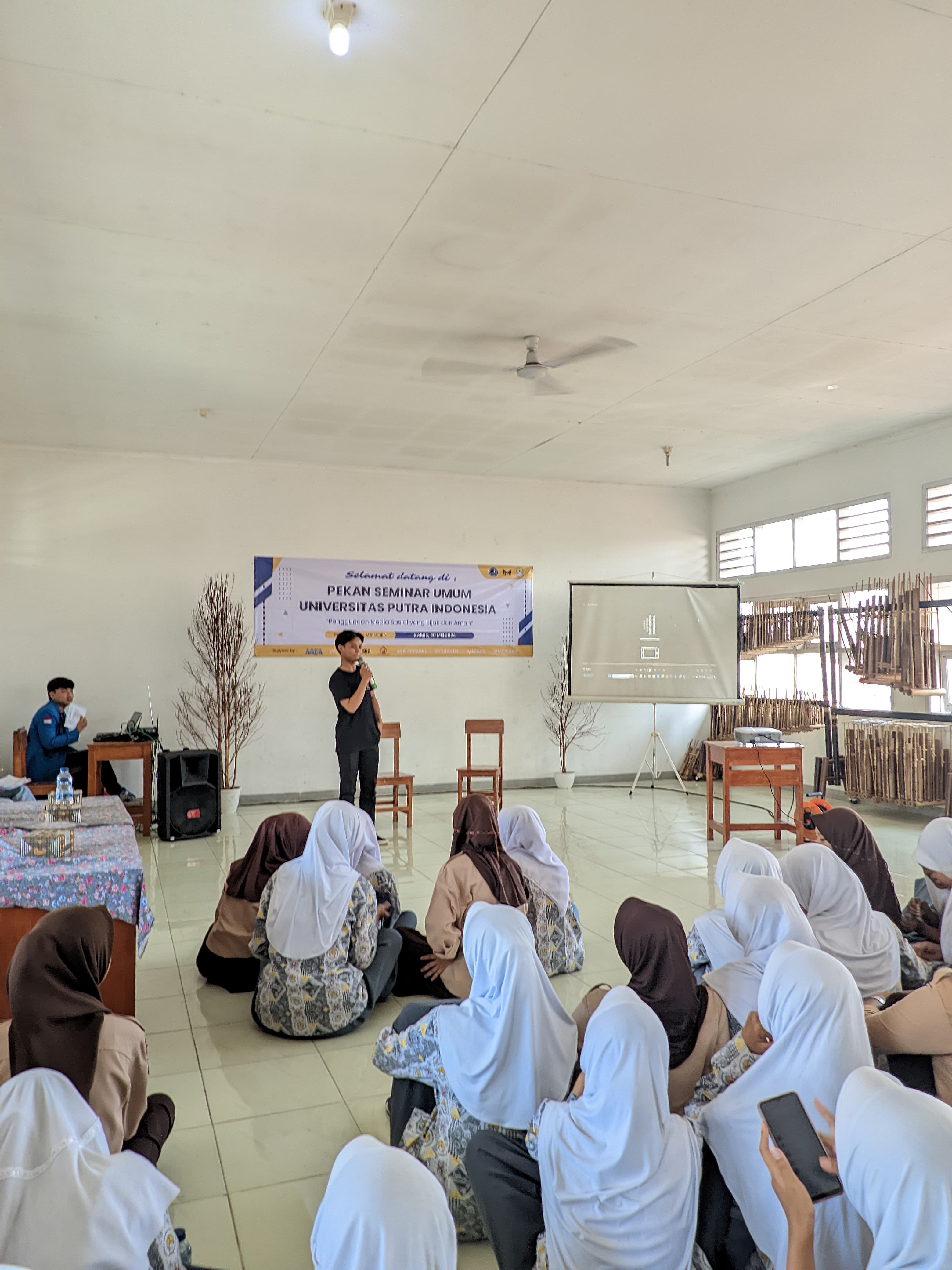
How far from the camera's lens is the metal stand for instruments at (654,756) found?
9.52 m

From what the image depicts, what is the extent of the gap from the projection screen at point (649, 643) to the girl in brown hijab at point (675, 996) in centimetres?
683

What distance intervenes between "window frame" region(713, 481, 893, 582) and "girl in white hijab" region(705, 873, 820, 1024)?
544 cm

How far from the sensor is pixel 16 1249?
133 centimetres

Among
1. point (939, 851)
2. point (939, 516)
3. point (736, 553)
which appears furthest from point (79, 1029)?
point (736, 553)

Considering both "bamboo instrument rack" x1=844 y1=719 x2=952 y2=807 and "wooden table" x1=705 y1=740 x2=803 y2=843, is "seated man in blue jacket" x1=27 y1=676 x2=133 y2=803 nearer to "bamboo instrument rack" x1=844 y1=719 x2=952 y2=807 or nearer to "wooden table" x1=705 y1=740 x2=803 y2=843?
"wooden table" x1=705 y1=740 x2=803 y2=843

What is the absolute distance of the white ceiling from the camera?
8.78 feet

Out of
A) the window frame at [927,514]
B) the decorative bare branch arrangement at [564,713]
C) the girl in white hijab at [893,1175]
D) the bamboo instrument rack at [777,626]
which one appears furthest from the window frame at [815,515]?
the girl in white hijab at [893,1175]

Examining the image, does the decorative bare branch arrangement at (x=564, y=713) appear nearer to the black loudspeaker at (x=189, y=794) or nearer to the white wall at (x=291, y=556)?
the white wall at (x=291, y=556)

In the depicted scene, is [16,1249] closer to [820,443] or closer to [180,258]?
[180,258]

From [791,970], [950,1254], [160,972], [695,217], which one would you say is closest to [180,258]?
[695,217]

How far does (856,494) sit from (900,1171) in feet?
24.8

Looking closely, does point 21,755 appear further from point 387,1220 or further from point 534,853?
point 387,1220

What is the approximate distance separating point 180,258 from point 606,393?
10.4 feet

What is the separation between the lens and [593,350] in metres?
4.91
